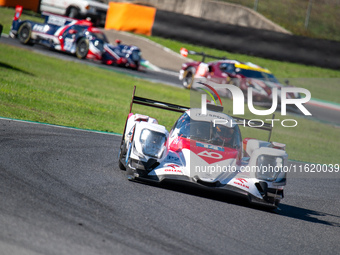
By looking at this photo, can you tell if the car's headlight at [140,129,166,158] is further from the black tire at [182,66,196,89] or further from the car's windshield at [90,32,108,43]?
the car's windshield at [90,32,108,43]

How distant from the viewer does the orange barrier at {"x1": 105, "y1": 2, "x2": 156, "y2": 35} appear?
25203mm

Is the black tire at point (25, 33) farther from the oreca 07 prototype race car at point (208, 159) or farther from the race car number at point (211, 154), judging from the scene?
the race car number at point (211, 154)

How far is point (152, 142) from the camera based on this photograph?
6.61 meters

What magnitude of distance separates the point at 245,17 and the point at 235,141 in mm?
20952

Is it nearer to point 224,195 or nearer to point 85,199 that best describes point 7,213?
point 85,199

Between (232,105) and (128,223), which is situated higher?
(232,105)

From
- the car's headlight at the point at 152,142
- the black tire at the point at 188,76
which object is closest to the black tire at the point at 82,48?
the black tire at the point at 188,76

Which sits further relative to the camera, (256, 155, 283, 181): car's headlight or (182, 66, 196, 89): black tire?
(182, 66, 196, 89): black tire

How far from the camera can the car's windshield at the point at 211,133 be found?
6.96 meters

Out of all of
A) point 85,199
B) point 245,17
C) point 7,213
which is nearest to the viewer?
point 7,213

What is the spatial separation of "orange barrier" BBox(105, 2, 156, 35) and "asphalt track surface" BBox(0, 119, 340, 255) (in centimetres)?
1777

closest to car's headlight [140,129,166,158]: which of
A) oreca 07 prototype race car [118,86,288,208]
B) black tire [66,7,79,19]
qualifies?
oreca 07 prototype race car [118,86,288,208]

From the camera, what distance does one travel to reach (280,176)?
6.59 metres

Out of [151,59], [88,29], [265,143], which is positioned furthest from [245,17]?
[265,143]
